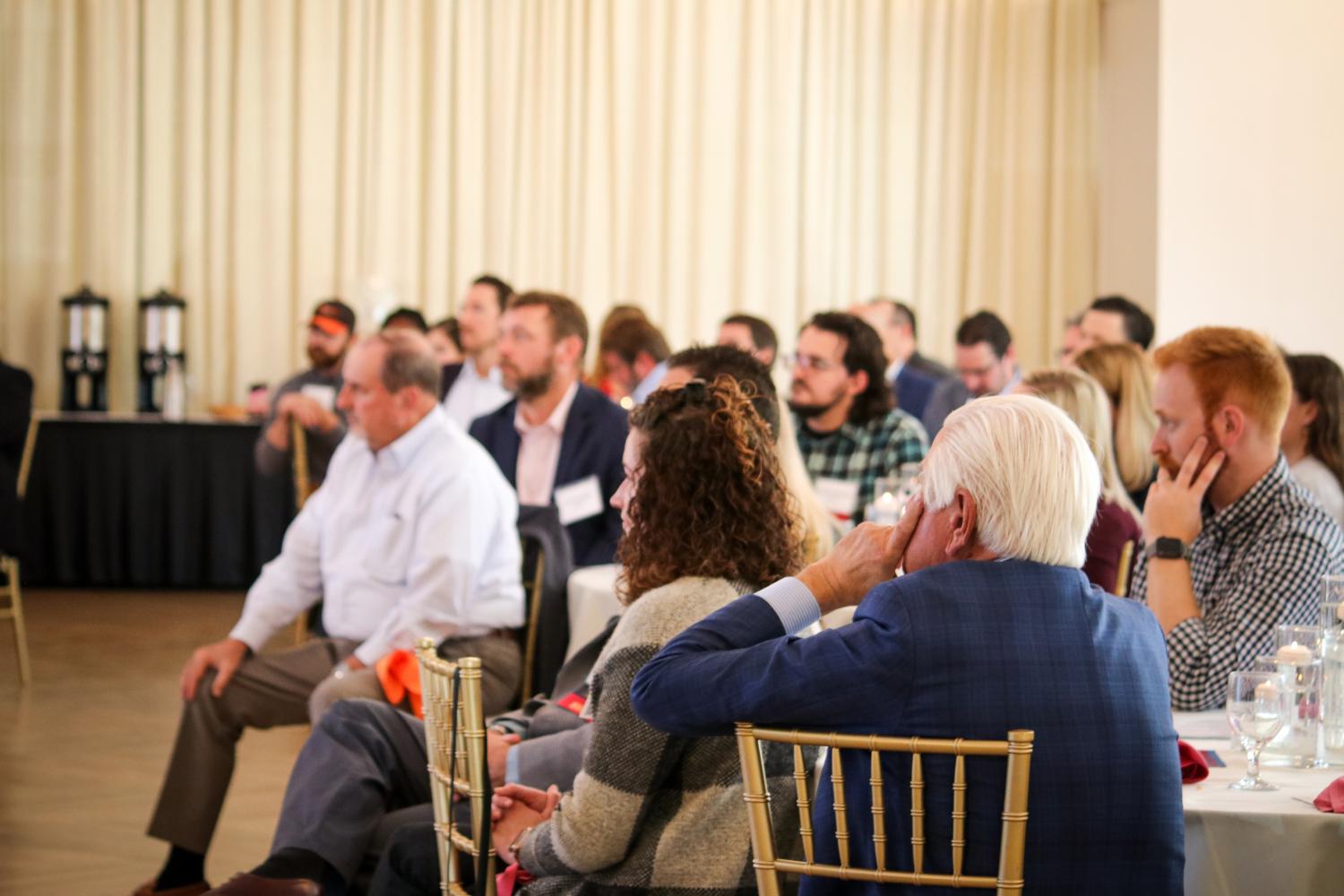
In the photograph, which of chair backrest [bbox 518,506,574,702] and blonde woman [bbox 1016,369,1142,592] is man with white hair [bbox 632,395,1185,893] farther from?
chair backrest [bbox 518,506,574,702]

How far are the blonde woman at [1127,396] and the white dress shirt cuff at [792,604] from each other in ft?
8.93

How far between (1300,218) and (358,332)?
6015mm

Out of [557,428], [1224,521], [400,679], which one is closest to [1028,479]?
[1224,521]

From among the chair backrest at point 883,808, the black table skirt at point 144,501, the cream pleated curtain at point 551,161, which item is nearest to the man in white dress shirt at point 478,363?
the black table skirt at point 144,501

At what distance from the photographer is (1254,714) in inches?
85.8

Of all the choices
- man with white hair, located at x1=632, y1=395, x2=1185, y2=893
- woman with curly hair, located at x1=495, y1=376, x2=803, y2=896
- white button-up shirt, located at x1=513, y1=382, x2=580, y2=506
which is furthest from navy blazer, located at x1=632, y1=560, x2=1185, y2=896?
white button-up shirt, located at x1=513, y1=382, x2=580, y2=506

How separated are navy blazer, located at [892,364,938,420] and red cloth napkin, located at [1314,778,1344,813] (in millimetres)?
6025

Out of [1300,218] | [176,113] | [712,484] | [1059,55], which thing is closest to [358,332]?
[176,113]

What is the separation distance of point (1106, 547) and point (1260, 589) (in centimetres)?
95

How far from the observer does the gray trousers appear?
3707 mm

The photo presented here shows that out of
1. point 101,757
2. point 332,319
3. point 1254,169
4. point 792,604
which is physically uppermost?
point 1254,169

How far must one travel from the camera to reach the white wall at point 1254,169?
814 cm

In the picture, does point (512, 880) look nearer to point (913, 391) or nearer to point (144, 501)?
point (913, 391)

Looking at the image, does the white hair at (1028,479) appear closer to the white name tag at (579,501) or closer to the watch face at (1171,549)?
the watch face at (1171,549)
